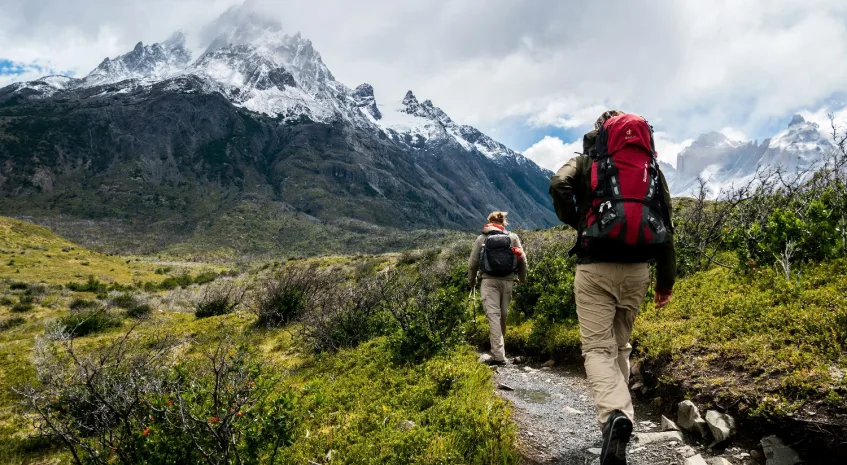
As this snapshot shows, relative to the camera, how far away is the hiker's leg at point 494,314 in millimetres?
6965

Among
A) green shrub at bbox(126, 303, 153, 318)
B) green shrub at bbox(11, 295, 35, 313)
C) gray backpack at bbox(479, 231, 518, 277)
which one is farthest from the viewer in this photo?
green shrub at bbox(11, 295, 35, 313)

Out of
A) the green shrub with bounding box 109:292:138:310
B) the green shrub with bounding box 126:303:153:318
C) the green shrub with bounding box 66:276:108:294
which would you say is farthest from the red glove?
the green shrub with bounding box 66:276:108:294

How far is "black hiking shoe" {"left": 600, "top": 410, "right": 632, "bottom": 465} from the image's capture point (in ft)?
9.98

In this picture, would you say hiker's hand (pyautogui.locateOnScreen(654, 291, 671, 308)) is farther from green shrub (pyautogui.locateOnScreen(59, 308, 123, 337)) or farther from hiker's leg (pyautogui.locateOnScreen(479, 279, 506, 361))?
green shrub (pyautogui.locateOnScreen(59, 308, 123, 337))

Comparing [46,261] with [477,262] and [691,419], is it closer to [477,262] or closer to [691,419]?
[477,262]

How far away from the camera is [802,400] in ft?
10.9

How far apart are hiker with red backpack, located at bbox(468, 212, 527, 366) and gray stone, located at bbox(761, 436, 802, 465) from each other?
153 inches

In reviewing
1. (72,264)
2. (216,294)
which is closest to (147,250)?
(72,264)

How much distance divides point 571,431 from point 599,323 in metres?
1.46

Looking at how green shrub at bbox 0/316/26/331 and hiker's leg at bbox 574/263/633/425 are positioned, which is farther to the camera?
green shrub at bbox 0/316/26/331

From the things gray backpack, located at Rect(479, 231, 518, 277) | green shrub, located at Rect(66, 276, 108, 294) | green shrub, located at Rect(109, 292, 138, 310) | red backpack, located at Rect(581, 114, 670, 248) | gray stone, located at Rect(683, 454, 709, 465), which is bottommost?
green shrub, located at Rect(66, 276, 108, 294)

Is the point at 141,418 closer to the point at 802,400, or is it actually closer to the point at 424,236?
the point at 802,400

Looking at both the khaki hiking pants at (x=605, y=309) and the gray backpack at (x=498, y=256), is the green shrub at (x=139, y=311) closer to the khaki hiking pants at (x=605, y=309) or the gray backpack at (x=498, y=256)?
the gray backpack at (x=498, y=256)

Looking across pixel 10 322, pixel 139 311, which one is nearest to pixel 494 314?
pixel 139 311
